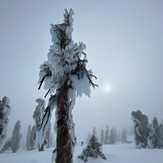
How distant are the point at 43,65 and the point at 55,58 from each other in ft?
3.02

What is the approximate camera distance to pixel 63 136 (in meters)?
2.74

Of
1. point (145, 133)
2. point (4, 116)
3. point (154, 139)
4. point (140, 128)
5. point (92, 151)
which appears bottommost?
point (154, 139)

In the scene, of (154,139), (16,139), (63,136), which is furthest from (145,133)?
(16,139)

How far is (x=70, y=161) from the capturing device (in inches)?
101

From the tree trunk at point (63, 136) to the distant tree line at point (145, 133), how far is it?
79.8ft

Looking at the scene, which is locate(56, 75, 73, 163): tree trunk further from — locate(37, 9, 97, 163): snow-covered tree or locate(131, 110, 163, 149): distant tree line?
Result: locate(131, 110, 163, 149): distant tree line

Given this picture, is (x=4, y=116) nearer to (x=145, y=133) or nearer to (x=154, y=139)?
(x=154, y=139)

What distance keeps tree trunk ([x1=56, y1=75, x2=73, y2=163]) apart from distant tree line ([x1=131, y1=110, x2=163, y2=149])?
24.3 meters

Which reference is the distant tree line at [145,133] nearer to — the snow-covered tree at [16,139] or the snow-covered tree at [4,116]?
the snow-covered tree at [4,116]

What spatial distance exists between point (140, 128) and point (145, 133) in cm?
131

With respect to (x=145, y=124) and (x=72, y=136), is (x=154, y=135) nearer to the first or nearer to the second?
(x=145, y=124)

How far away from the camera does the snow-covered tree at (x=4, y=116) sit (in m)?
11.5

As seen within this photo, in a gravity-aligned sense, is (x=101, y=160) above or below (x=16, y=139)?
above

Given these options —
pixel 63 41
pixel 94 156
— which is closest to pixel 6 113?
pixel 94 156
